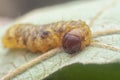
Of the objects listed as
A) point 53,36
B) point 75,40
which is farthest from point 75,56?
point 53,36

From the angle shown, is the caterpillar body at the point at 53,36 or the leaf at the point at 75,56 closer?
the leaf at the point at 75,56

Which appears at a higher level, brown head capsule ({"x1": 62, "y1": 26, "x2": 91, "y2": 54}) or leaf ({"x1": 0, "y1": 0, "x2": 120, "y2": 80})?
brown head capsule ({"x1": 62, "y1": 26, "x2": 91, "y2": 54})

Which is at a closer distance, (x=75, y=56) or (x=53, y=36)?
(x=75, y=56)

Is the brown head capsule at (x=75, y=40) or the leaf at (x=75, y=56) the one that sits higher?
the brown head capsule at (x=75, y=40)

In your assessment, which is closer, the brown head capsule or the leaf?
the leaf

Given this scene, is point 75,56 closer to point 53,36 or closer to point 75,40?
point 75,40

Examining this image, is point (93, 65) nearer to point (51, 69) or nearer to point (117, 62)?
point (117, 62)
